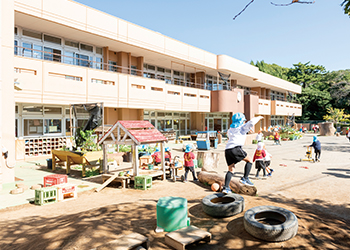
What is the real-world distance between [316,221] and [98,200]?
620 centimetres

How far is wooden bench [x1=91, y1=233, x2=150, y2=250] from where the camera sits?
3908mm

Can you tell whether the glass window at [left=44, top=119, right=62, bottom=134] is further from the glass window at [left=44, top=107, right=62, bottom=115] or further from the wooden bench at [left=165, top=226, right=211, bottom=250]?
the wooden bench at [left=165, top=226, right=211, bottom=250]

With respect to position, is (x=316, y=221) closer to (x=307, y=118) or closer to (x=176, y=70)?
(x=176, y=70)

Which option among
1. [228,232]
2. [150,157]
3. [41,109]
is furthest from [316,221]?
[41,109]

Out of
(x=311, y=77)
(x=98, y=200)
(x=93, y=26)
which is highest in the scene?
(x=311, y=77)

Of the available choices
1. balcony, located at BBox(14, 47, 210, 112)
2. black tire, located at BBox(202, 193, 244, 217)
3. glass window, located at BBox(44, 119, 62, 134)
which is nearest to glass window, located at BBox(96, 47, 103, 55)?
balcony, located at BBox(14, 47, 210, 112)

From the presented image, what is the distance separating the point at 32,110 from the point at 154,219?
1441cm

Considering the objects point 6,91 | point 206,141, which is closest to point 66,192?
point 6,91

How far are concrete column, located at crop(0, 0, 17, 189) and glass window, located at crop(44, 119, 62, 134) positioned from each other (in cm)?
672

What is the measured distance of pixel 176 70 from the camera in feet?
94.9

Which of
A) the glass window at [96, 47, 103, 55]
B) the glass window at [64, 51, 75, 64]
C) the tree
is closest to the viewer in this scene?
the glass window at [64, 51, 75, 64]

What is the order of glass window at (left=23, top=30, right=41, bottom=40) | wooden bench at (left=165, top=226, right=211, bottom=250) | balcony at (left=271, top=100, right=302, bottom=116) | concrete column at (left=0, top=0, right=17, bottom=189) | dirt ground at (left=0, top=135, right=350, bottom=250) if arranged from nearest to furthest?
wooden bench at (left=165, top=226, right=211, bottom=250)
dirt ground at (left=0, top=135, right=350, bottom=250)
concrete column at (left=0, top=0, right=17, bottom=189)
glass window at (left=23, top=30, right=41, bottom=40)
balcony at (left=271, top=100, right=302, bottom=116)

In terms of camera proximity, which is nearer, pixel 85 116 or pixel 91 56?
pixel 85 116

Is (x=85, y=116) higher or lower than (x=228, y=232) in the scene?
higher
